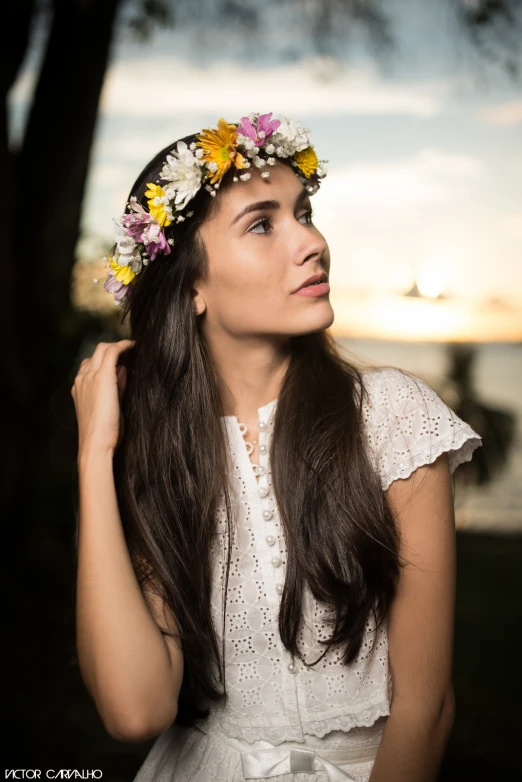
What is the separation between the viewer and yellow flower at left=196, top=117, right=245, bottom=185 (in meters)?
1.83

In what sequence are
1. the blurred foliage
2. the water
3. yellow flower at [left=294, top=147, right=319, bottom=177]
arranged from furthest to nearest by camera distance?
the water < the blurred foliage < yellow flower at [left=294, top=147, right=319, bottom=177]

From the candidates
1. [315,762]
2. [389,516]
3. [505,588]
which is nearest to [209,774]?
[315,762]

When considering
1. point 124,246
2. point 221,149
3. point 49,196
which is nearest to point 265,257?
point 221,149

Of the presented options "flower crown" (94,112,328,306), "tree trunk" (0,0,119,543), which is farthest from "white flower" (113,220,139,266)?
"tree trunk" (0,0,119,543)

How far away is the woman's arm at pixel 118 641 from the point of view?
5.47ft

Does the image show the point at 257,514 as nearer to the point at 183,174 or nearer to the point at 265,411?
the point at 265,411

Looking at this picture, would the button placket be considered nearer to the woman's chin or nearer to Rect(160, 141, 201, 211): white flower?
the woman's chin

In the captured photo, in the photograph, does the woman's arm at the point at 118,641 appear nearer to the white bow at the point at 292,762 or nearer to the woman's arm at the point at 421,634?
the white bow at the point at 292,762

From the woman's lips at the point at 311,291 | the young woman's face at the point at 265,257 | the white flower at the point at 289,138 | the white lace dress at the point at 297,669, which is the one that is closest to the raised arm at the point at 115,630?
the white lace dress at the point at 297,669

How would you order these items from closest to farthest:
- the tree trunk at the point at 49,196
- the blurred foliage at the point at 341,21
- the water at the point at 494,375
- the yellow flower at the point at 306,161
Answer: the yellow flower at the point at 306,161 → the tree trunk at the point at 49,196 → the blurred foliage at the point at 341,21 → the water at the point at 494,375

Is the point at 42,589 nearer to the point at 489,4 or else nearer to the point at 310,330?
the point at 310,330

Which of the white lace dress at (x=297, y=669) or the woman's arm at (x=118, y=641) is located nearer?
the woman's arm at (x=118, y=641)

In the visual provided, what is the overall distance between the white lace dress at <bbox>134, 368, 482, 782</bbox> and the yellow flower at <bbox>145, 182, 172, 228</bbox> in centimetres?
65

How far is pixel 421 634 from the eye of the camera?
173 centimetres
